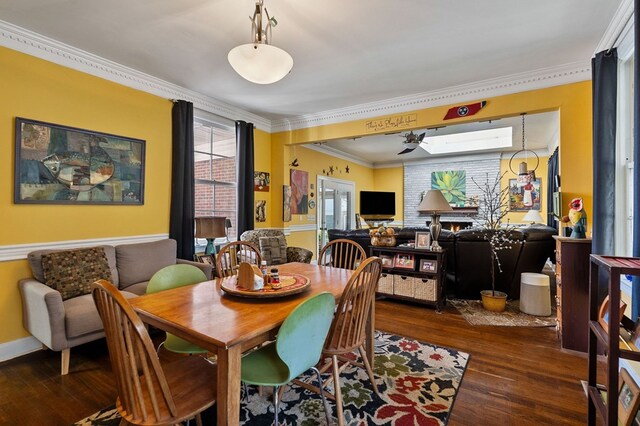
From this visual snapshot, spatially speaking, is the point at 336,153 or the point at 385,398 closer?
the point at 385,398

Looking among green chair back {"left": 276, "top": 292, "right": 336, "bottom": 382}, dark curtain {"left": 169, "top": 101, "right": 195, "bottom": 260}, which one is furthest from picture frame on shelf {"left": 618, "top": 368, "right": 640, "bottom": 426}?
dark curtain {"left": 169, "top": 101, "right": 195, "bottom": 260}

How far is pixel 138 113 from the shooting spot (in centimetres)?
354

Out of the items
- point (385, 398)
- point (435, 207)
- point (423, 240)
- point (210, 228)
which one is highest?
point (435, 207)

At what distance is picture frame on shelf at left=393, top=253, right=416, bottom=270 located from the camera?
13.1 ft

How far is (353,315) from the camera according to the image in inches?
68.9

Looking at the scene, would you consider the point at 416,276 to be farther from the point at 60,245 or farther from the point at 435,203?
the point at 60,245

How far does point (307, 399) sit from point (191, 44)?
122 inches

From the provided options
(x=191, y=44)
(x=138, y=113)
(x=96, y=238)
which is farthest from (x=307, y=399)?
(x=138, y=113)

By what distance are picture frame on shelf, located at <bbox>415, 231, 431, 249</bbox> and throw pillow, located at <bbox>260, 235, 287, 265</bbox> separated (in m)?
1.92

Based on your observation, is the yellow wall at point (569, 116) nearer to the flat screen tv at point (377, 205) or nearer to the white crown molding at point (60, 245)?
the white crown molding at point (60, 245)

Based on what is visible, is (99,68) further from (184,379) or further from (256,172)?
(184,379)

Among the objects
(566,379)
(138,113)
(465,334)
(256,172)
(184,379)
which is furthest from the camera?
(256,172)

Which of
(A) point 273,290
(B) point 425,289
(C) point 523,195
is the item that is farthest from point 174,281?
(C) point 523,195

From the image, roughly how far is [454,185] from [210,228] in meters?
6.41
